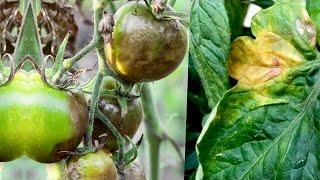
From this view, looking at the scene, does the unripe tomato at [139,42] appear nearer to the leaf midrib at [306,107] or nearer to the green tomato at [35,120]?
the green tomato at [35,120]

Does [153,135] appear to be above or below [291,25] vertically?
below

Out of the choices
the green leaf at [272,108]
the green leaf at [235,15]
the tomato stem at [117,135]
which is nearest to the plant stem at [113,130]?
the tomato stem at [117,135]

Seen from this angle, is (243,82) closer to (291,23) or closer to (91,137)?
(291,23)

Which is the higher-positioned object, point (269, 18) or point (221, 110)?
point (269, 18)

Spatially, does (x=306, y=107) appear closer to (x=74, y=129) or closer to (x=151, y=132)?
(x=151, y=132)

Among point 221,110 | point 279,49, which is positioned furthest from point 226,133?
point 279,49

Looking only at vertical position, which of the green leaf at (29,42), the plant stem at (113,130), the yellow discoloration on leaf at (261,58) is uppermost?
the green leaf at (29,42)

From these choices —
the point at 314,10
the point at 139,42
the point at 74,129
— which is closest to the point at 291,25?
the point at 314,10
